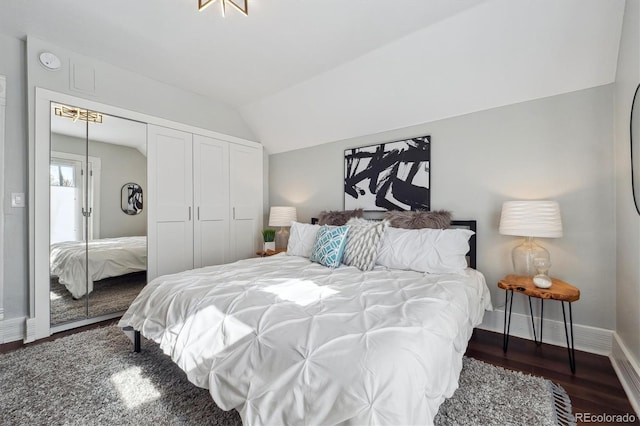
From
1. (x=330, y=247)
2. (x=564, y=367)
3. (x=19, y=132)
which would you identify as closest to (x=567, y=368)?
(x=564, y=367)

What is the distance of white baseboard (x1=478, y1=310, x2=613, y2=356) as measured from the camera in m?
2.14

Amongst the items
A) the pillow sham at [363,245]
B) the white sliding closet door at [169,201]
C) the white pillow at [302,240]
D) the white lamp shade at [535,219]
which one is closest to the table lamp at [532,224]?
the white lamp shade at [535,219]

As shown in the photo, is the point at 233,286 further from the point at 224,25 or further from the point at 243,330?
the point at 224,25

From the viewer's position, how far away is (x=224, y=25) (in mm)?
2301

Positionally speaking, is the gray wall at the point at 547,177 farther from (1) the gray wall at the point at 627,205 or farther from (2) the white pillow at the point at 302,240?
(2) the white pillow at the point at 302,240

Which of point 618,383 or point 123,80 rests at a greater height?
point 123,80

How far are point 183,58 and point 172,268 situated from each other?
231 centimetres

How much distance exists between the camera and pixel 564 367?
1953 mm

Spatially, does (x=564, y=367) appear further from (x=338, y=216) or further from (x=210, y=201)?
(x=210, y=201)

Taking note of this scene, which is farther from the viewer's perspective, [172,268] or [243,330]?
[172,268]

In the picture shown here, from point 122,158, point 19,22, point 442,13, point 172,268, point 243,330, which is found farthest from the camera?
point 172,268

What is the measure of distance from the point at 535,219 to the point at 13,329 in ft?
14.5

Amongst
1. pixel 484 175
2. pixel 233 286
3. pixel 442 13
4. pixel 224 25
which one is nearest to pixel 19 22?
pixel 224 25

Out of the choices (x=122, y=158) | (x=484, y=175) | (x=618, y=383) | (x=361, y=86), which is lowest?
(x=618, y=383)
